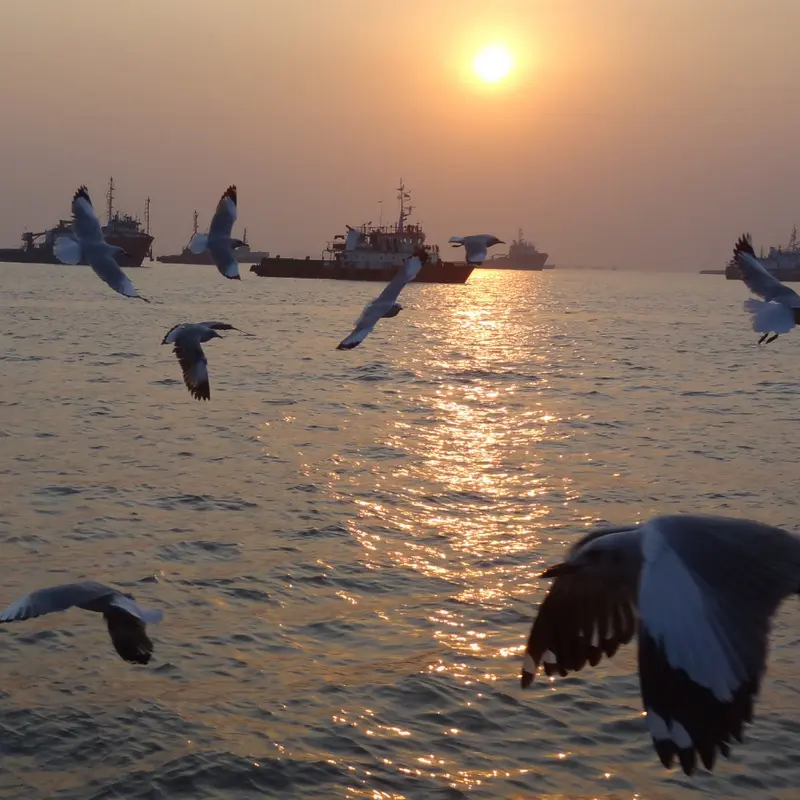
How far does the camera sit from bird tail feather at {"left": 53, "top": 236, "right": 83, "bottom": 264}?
27.6ft

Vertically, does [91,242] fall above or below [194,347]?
above

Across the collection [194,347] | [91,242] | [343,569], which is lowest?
[343,569]

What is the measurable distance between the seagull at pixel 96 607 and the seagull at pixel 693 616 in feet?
7.43

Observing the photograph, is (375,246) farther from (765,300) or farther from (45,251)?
(765,300)

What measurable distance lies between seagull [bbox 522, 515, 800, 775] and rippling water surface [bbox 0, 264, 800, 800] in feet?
9.52

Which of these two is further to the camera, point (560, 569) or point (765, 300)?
point (765, 300)

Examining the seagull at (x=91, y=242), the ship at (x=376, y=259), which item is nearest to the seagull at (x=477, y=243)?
the seagull at (x=91, y=242)

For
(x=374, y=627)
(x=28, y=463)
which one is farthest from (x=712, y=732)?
(x=28, y=463)

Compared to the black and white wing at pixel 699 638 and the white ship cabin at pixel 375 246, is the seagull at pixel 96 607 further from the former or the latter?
the white ship cabin at pixel 375 246

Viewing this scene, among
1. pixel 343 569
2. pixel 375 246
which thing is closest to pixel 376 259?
pixel 375 246

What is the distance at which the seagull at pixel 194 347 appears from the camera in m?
8.67

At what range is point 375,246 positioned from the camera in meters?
110

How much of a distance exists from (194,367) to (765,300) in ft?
16.1

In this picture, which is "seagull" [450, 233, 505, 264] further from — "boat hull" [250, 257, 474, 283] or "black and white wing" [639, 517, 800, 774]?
"boat hull" [250, 257, 474, 283]
